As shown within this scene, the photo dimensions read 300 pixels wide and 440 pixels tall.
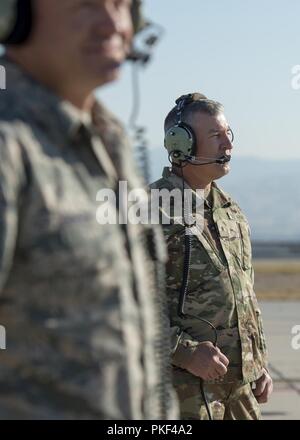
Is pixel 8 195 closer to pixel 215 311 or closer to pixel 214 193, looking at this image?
pixel 215 311

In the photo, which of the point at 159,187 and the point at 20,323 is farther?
the point at 159,187

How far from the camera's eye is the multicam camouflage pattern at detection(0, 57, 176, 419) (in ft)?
7.22

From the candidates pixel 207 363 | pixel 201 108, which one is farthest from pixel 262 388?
pixel 201 108

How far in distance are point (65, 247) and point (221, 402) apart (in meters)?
2.69

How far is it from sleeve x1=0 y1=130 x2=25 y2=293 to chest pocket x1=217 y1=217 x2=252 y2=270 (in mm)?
2774

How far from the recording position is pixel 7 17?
91.0 inches

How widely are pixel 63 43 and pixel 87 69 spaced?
67mm

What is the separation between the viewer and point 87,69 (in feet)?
7.66

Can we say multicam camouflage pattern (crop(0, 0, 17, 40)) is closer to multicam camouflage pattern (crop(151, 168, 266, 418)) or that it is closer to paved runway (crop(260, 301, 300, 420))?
multicam camouflage pattern (crop(151, 168, 266, 418))

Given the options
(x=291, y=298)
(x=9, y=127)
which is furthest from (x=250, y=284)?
(x=291, y=298)

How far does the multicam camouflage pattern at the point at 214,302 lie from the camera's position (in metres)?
4.77

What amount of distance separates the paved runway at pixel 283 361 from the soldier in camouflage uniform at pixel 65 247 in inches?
267

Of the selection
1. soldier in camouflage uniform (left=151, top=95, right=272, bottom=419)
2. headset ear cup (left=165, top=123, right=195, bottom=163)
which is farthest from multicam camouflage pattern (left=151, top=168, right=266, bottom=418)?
headset ear cup (left=165, top=123, right=195, bottom=163)
